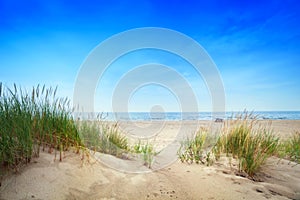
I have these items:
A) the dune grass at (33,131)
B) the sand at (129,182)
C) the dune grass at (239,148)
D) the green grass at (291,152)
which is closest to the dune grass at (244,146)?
the dune grass at (239,148)

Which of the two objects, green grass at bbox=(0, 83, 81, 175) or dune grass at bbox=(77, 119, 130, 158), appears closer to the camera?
green grass at bbox=(0, 83, 81, 175)

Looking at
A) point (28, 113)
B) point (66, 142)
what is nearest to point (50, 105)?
point (28, 113)

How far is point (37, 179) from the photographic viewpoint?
8.91 feet

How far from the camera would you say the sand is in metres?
2.64

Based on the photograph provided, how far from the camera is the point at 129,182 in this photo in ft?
10.6

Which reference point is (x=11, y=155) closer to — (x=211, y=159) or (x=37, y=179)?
(x=37, y=179)

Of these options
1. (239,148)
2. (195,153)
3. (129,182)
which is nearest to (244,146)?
(239,148)

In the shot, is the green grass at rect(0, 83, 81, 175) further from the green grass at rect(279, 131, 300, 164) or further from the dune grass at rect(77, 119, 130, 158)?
the green grass at rect(279, 131, 300, 164)

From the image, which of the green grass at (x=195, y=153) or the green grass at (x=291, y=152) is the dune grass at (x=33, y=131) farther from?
the green grass at (x=291, y=152)

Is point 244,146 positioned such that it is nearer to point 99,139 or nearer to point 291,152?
point 291,152

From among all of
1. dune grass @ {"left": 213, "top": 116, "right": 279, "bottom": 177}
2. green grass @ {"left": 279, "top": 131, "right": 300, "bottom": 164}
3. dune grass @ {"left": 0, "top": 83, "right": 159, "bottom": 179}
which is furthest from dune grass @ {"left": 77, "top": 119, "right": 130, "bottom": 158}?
green grass @ {"left": 279, "top": 131, "right": 300, "bottom": 164}

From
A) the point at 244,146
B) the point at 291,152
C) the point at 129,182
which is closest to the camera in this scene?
the point at 129,182

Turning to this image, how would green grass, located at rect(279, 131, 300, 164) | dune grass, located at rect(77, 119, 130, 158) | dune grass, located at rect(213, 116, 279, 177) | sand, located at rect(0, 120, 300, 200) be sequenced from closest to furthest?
sand, located at rect(0, 120, 300, 200), dune grass, located at rect(213, 116, 279, 177), dune grass, located at rect(77, 119, 130, 158), green grass, located at rect(279, 131, 300, 164)

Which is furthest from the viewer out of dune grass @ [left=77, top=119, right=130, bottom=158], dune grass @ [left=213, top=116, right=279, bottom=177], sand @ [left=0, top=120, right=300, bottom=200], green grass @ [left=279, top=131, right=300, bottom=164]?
green grass @ [left=279, top=131, right=300, bottom=164]
